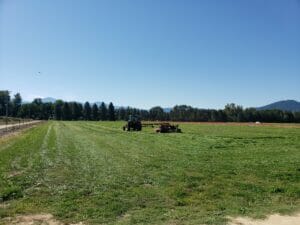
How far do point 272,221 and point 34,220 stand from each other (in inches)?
198

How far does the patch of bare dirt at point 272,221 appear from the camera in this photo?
8.23 meters

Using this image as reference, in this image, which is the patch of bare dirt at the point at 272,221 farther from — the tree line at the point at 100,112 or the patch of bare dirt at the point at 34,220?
the tree line at the point at 100,112

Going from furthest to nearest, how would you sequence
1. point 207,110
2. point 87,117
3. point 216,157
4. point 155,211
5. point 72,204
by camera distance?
point 87,117, point 207,110, point 216,157, point 72,204, point 155,211

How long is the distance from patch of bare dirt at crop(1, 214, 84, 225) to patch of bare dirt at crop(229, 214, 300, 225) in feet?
10.8

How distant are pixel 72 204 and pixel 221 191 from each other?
166 inches

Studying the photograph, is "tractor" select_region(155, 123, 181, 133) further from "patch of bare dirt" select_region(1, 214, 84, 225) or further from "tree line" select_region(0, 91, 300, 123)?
"tree line" select_region(0, 91, 300, 123)

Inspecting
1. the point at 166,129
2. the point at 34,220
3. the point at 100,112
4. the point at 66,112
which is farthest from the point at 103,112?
the point at 34,220

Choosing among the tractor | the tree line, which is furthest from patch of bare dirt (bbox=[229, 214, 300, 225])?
the tree line

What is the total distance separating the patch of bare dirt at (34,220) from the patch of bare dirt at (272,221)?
328cm

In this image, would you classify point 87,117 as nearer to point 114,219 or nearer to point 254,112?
point 254,112

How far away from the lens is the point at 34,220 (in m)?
8.44

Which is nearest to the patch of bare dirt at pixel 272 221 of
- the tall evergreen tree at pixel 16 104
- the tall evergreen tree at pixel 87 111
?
the tall evergreen tree at pixel 87 111

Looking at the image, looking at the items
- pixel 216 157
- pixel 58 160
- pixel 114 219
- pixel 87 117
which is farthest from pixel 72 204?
pixel 87 117

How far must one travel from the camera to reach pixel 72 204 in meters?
9.66
